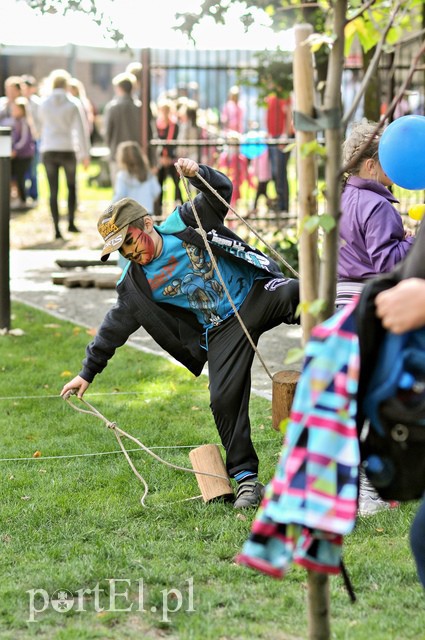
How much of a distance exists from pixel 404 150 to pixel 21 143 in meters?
13.5

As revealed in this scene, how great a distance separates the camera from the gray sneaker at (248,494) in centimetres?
475

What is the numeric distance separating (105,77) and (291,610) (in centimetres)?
4365

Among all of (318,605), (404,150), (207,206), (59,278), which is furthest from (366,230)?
(59,278)

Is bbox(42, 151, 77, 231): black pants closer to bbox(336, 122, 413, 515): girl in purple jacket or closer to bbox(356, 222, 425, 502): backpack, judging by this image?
bbox(336, 122, 413, 515): girl in purple jacket

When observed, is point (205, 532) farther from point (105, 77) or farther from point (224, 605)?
point (105, 77)

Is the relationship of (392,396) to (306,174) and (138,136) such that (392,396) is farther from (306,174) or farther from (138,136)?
(138,136)

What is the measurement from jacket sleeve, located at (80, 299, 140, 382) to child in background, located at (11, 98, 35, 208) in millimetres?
12689

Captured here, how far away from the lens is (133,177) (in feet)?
36.4

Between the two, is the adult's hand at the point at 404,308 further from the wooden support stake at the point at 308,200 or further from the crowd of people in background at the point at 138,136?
the crowd of people in background at the point at 138,136

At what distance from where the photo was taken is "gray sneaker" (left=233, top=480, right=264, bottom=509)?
475cm

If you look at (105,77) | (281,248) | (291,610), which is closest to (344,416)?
(291,610)

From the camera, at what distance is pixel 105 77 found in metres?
45.4

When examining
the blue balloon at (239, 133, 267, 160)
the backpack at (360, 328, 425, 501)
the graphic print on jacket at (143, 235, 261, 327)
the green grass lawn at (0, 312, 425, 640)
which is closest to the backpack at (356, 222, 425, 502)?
the backpack at (360, 328, 425, 501)

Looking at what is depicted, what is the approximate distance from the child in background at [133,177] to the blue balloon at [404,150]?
20.9 feet
